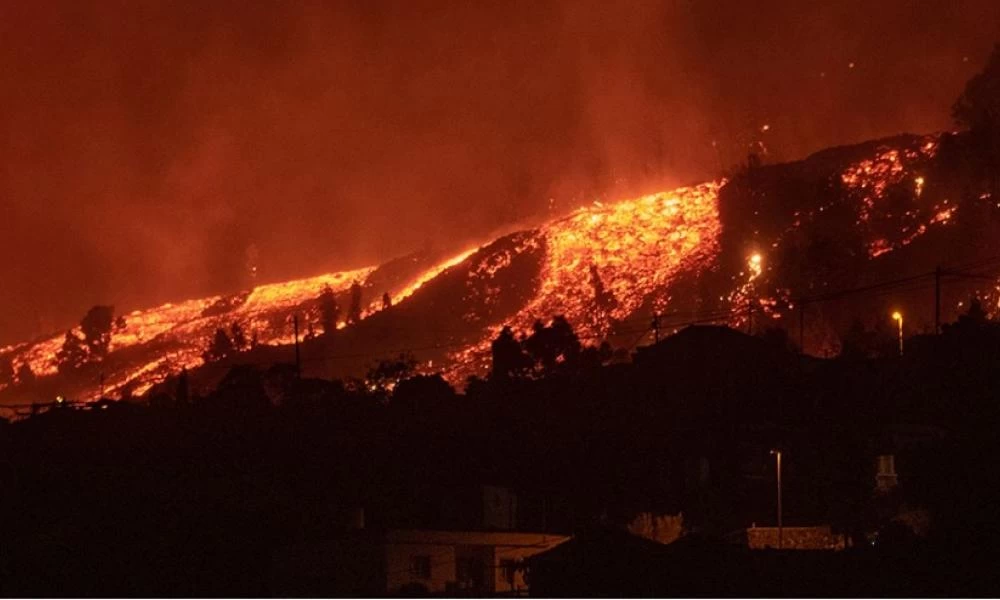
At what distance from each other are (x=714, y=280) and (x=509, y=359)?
76532mm

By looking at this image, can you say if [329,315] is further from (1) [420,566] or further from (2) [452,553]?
(1) [420,566]

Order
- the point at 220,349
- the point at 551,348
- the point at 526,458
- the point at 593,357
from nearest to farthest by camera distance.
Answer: the point at 526,458
the point at 593,357
the point at 551,348
the point at 220,349

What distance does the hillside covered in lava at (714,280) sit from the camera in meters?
134

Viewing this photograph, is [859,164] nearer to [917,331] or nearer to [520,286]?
[520,286]

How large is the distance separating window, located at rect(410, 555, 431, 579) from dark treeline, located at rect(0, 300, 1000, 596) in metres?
2.69

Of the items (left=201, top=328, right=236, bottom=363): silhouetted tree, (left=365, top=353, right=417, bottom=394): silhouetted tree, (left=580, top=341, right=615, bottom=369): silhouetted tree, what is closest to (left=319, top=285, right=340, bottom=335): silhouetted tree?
(left=201, top=328, right=236, bottom=363): silhouetted tree

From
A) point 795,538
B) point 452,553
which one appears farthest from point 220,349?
point 452,553

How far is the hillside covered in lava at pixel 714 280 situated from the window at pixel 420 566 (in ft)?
241

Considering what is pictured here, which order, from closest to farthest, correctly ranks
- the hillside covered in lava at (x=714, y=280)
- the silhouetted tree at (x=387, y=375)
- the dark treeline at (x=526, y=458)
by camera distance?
1. the dark treeline at (x=526, y=458)
2. the silhouetted tree at (x=387, y=375)
3. the hillside covered in lava at (x=714, y=280)

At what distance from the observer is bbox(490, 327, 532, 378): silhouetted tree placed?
93.5 m

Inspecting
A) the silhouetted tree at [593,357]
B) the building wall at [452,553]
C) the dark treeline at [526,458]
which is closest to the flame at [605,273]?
the silhouetted tree at [593,357]

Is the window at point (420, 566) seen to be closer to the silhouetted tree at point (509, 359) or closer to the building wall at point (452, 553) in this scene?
the building wall at point (452, 553)

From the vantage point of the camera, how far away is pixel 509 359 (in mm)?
94000

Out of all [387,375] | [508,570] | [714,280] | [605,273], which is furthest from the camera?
[605,273]
